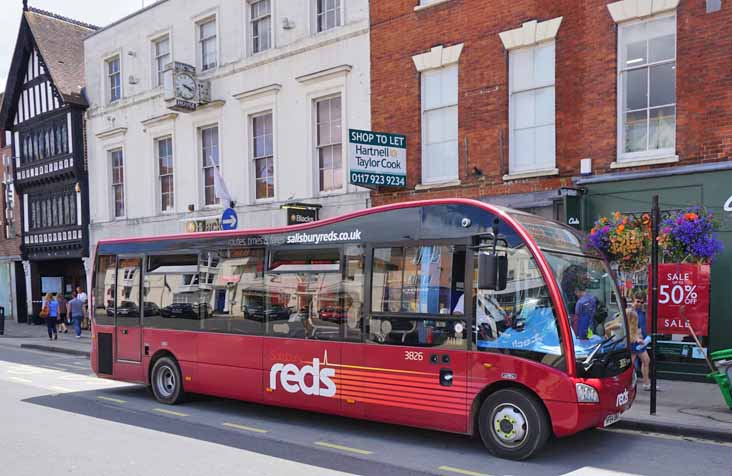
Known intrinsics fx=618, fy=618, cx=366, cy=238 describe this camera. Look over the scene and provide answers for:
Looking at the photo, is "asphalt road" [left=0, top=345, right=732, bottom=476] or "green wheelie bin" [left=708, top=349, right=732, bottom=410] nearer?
"asphalt road" [left=0, top=345, right=732, bottom=476]

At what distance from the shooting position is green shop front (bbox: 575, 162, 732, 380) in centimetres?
1050

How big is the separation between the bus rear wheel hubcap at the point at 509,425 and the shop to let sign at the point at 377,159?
A: 7510mm

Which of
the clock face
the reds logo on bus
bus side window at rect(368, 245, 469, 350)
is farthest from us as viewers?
the clock face

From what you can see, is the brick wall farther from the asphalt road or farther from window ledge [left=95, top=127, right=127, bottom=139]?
window ledge [left=95, top=127, right=127, bottom=139]

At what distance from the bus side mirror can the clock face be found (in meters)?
14.9

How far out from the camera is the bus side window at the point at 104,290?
37.1ft

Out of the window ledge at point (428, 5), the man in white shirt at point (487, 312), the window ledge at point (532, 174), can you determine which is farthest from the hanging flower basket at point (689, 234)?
the window ledge at point (428, 5)

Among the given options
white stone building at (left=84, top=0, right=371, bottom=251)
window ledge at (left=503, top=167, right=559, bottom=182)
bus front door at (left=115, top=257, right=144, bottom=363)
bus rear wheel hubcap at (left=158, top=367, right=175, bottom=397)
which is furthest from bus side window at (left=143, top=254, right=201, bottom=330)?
window ledge at (left=503, top=167, right=559, bottom=182)

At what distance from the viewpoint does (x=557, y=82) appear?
40.7ft

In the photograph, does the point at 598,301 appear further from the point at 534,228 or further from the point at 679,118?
the point at 679,118

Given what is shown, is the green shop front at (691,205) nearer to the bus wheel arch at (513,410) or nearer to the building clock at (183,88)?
the bus wheel arch at (513,410)

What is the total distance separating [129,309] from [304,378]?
4268 mm

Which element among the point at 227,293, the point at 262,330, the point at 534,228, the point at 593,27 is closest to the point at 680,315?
the point at 534,228

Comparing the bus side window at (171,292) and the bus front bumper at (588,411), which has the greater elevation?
the bus side window at (171,292)
